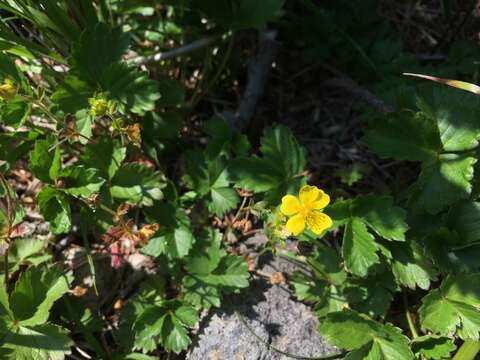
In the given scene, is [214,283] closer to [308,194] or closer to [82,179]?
[308,194]

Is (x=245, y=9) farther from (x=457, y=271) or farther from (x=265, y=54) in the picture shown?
(x=457, y=271)

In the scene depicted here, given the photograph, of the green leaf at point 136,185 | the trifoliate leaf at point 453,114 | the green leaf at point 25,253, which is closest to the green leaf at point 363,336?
the trifoliate leaf at point 453,114

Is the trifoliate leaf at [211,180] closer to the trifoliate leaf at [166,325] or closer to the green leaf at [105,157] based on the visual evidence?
the green leaf at [105,157]

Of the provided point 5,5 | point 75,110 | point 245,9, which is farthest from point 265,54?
point 5,5

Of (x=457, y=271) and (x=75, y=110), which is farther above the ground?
(x=75, y=110)

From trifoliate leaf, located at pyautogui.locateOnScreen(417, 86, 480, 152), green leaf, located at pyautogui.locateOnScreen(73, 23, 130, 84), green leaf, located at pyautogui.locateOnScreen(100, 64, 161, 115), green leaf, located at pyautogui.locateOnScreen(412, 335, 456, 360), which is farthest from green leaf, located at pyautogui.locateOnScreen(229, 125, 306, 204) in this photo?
green leaf, located at pyautogui.locateOnScreen(412, 335, 456, 360)
